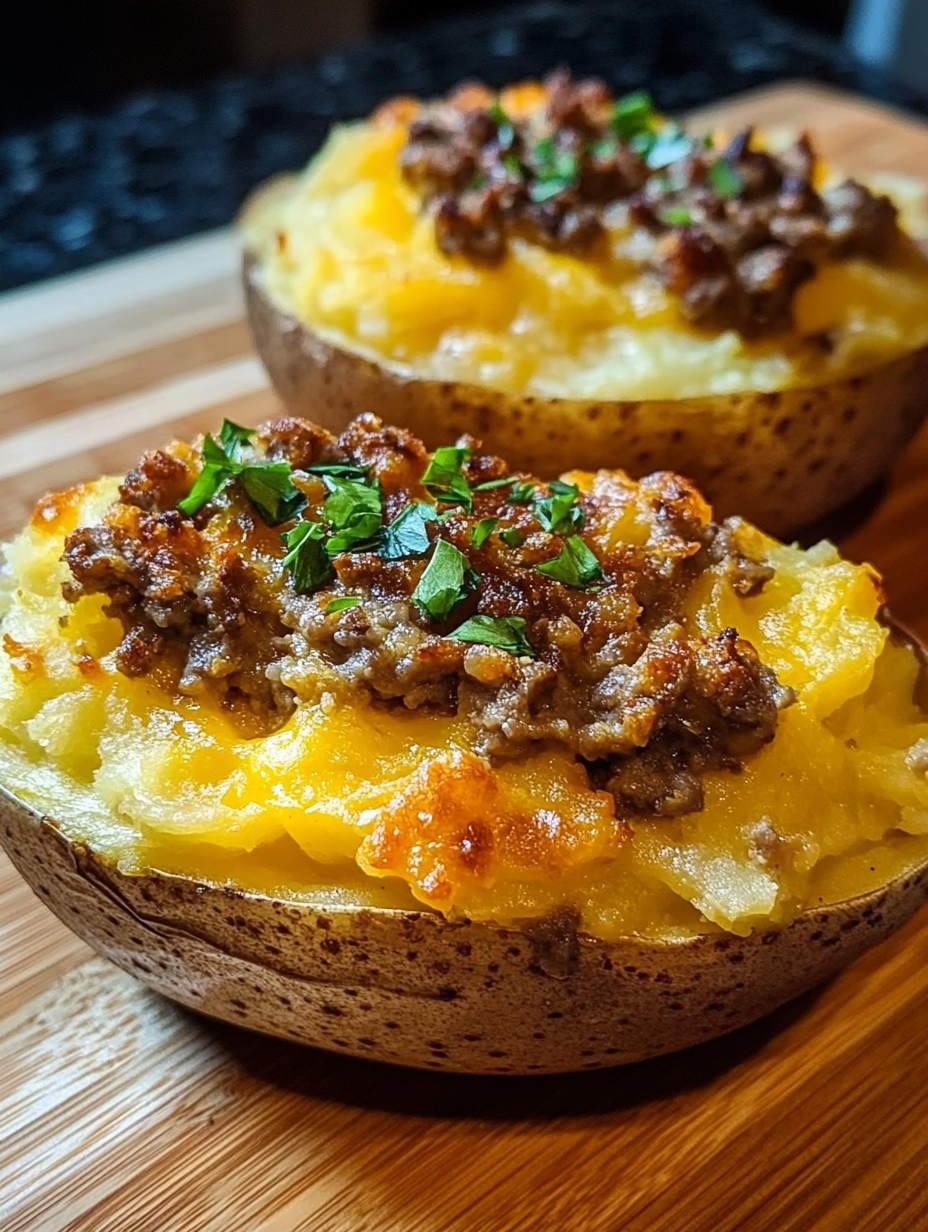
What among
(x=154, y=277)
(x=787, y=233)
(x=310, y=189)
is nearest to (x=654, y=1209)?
(x=787, y=233)

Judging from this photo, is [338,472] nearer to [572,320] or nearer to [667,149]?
[572,320]

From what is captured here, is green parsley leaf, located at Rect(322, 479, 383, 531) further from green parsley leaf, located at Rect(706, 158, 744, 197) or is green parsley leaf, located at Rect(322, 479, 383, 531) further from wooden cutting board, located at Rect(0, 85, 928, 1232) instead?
green parsley leaf, located at Rect(706, 158, 744, 197)

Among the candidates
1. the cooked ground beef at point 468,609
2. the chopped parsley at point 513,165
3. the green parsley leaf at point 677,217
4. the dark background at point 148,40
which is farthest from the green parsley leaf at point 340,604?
the dark background at point 148,40

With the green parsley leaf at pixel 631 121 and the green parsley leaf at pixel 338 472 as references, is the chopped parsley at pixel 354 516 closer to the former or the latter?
the green parsley leaf at pixel 338 472

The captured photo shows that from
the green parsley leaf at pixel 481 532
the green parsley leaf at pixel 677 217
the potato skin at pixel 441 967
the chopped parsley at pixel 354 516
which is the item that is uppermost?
the green parsley leaf at pixel 677 217

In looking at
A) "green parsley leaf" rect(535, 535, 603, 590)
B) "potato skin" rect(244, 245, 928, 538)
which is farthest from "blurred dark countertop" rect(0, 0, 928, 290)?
"green parsley leaf" rect(535, 535, 603, 590)

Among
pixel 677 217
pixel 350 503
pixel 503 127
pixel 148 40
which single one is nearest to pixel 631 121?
pixel 503 127
